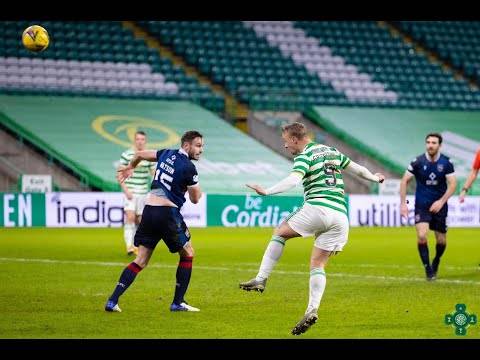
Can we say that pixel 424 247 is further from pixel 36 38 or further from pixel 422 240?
pixel 36 38

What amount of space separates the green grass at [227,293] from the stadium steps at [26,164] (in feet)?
28.9

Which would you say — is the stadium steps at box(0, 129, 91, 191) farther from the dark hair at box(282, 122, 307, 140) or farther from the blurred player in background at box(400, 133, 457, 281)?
the dark hair at box(282, 122, 307, 140)

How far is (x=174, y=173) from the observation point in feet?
35.9

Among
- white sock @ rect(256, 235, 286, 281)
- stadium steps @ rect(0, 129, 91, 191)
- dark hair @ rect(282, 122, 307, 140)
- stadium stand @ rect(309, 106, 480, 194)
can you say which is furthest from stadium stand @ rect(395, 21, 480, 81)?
dark hair @ rect(282, 122, 307, 140)

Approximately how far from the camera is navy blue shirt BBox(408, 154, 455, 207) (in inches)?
595

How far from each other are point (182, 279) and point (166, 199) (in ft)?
3.17

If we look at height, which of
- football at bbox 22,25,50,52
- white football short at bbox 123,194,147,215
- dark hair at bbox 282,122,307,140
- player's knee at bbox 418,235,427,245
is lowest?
white football short at bbox 123,194,147,215

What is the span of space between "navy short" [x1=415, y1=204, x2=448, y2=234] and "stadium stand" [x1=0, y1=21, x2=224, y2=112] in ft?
76.9

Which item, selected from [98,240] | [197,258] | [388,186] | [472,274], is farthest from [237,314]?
[388,186]

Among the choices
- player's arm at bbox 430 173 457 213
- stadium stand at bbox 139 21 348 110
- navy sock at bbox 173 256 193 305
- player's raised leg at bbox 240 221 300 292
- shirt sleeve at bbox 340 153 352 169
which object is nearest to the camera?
shirt sleeve at bbox 340 153 352 169

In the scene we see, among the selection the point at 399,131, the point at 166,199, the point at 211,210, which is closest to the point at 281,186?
the point at 166,199

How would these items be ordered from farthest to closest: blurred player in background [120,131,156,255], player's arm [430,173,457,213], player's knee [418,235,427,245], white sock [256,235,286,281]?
blurred player in background [120,131,156,255] < player's knee [418,235,427,245] < player's arm [430,173,457,213] < white sock [256,235,286,281]

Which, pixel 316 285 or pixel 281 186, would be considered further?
pixel 316 285

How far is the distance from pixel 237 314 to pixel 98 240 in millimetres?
12261
